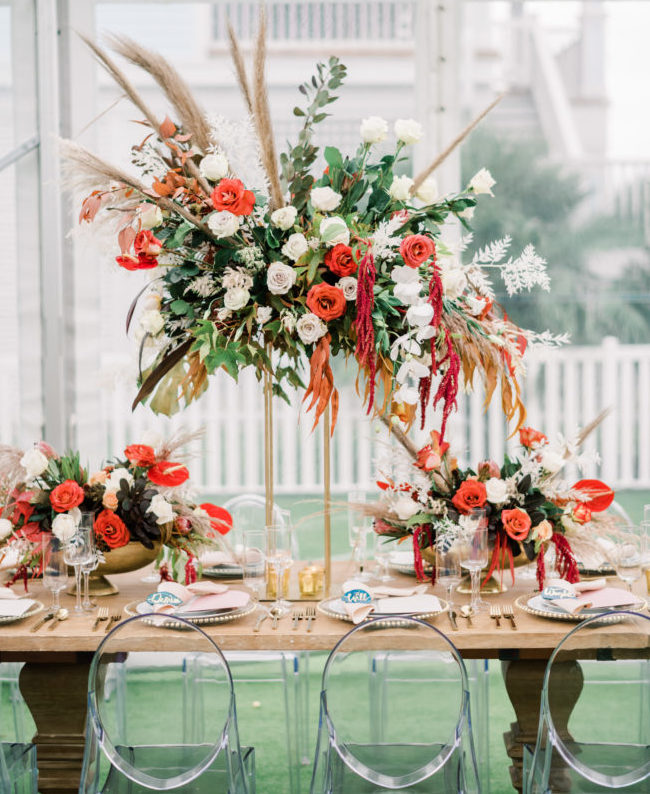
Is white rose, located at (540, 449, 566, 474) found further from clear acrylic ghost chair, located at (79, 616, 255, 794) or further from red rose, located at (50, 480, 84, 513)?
red rose, located at (50, 480, 84, 513)

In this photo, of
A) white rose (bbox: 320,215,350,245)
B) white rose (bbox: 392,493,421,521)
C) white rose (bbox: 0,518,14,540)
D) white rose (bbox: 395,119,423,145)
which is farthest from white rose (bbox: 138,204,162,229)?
white rose (bbox: 392,493,421,521)

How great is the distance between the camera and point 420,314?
7.27 feet

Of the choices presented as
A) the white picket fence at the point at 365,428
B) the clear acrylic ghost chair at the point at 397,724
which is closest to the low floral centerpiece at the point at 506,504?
the clear acrylic ghost chair at the point at 397,724

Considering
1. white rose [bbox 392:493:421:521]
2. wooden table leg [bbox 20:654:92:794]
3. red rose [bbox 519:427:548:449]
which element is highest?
red rose [bbox 519:427:548:449]

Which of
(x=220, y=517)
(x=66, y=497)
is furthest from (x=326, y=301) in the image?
(x=66, y=497)

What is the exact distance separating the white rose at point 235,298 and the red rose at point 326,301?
15 centimetres

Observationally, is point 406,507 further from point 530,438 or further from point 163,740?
point 163,740

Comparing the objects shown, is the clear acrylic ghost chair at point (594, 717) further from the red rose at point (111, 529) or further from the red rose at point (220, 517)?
the red rose at point (111, 529)

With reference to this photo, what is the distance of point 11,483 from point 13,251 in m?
1.62

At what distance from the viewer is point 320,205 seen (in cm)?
228

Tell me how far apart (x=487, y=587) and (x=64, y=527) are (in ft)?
3.49

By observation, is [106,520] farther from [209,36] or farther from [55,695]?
[209,36]

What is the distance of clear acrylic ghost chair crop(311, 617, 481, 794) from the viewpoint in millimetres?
1821

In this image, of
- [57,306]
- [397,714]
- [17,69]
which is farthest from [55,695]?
[17,69]
